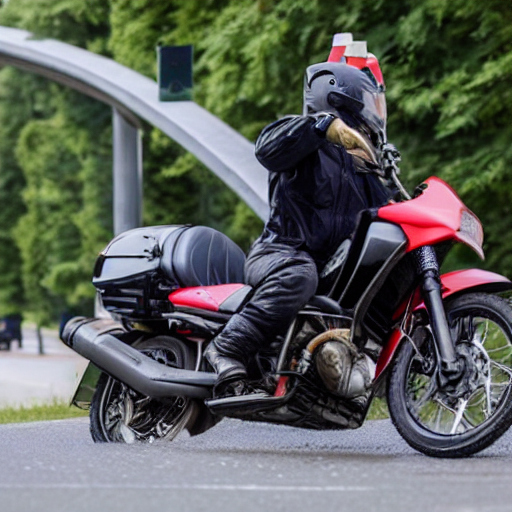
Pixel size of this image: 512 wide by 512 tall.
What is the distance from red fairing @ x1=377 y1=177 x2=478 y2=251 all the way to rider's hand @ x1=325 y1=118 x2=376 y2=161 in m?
0.23

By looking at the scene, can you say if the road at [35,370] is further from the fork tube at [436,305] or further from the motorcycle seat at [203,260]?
the fork tube at [436,305]

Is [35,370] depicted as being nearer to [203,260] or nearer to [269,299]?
[203,260]

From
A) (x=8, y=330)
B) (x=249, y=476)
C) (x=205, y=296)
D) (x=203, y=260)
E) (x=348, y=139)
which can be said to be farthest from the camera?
(x=8, y=330)

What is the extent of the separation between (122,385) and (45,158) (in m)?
31.1

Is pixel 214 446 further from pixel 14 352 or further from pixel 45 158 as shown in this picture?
pixel 14 352

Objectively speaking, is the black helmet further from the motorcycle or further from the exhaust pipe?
the exhaust pipe

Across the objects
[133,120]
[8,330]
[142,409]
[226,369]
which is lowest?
[8,330]

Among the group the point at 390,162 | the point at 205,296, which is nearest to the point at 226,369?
the point at 205,296

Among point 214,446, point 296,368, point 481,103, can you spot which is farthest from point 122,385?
point 481,103

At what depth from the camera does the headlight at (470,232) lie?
5.80 meters

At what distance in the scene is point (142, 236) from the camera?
6.88 m

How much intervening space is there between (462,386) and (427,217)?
0.66 m

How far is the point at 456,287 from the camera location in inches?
230

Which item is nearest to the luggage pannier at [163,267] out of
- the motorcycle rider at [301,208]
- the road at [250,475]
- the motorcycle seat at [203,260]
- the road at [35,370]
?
the motorcycle seat at [203,260]
